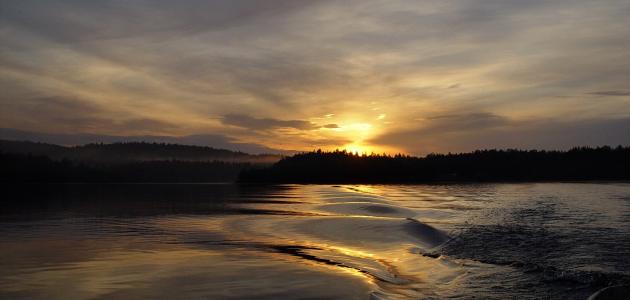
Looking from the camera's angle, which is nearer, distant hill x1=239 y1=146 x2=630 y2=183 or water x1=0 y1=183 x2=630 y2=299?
water x1=0 y1=183 x2=630 y2=299

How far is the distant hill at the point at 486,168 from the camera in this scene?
528ft

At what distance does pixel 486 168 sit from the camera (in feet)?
577

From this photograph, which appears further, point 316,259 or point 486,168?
point 486,168

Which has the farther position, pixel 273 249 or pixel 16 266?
pixel 273 249

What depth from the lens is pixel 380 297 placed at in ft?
38.8

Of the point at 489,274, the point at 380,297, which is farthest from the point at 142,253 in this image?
the point at 489,274

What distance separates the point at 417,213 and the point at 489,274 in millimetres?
21684

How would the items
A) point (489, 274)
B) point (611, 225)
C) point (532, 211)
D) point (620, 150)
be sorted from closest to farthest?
point (489, 274), point (611, 225), point (532, 211), point (620, 150)

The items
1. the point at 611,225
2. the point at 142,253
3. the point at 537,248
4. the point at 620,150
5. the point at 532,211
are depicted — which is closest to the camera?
the point at 142,253

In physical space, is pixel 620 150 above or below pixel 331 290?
above

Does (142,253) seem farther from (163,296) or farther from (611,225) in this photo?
(611,225)

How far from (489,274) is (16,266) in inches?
587

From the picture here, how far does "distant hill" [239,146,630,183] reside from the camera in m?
161

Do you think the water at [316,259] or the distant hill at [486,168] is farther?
the distant hill at [486,168]
